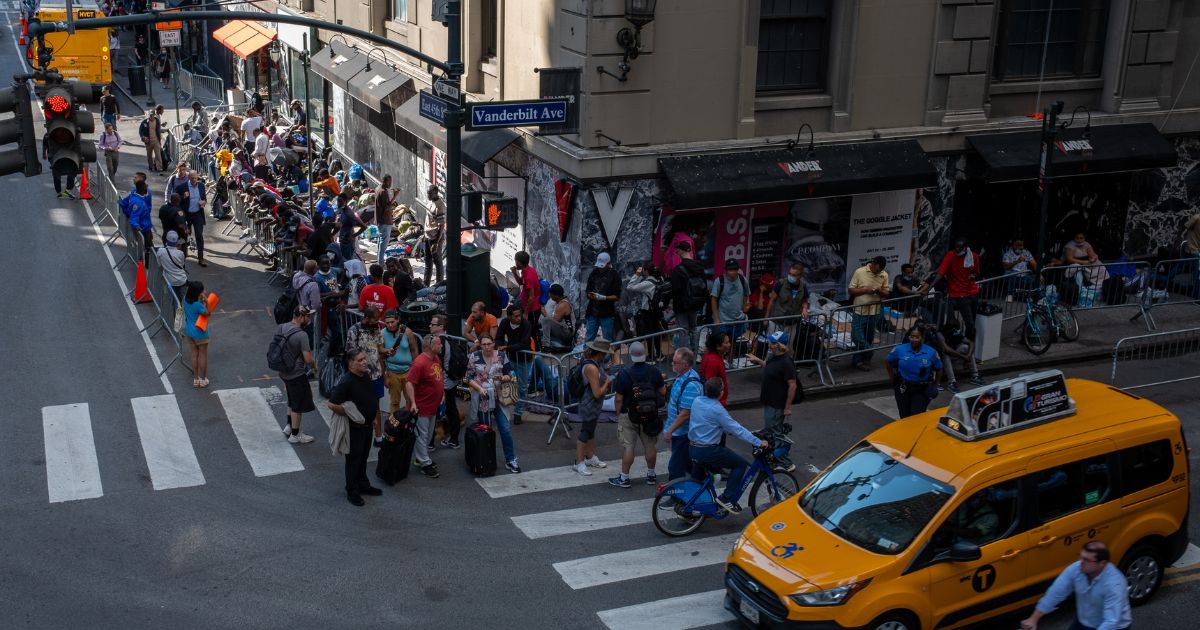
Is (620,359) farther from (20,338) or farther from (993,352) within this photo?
(20,338)

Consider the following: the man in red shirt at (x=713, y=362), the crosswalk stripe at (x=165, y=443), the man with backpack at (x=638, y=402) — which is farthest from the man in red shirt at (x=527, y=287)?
the crosswalk stripe at (x=165, y=443)

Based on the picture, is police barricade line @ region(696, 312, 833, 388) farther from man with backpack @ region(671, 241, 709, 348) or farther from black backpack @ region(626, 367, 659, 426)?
black backpack @ region(626, 367, 659, 426)

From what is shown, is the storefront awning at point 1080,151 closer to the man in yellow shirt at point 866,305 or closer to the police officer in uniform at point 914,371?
the man in yellow shirt at point 866,305

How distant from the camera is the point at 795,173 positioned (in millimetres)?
17578

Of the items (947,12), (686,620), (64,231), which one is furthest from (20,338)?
(947,12)

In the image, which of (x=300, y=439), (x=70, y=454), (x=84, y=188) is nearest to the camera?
(x=70, y=454)

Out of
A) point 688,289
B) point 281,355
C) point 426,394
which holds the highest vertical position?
point 688,289

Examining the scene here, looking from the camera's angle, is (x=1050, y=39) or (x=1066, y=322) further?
(x=1050, y=39)

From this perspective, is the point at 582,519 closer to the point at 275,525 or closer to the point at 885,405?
the point at 275,525

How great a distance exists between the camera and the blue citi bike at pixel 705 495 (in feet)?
38.5

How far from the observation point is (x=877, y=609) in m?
8.97

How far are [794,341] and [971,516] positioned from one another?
7420 mm

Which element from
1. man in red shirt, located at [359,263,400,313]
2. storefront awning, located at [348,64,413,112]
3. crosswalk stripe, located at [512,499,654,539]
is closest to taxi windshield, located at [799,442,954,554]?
crosswalk stripe, located at [512,499,654,539]

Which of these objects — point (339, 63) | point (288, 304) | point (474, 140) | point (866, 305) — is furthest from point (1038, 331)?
point (339, 63)
